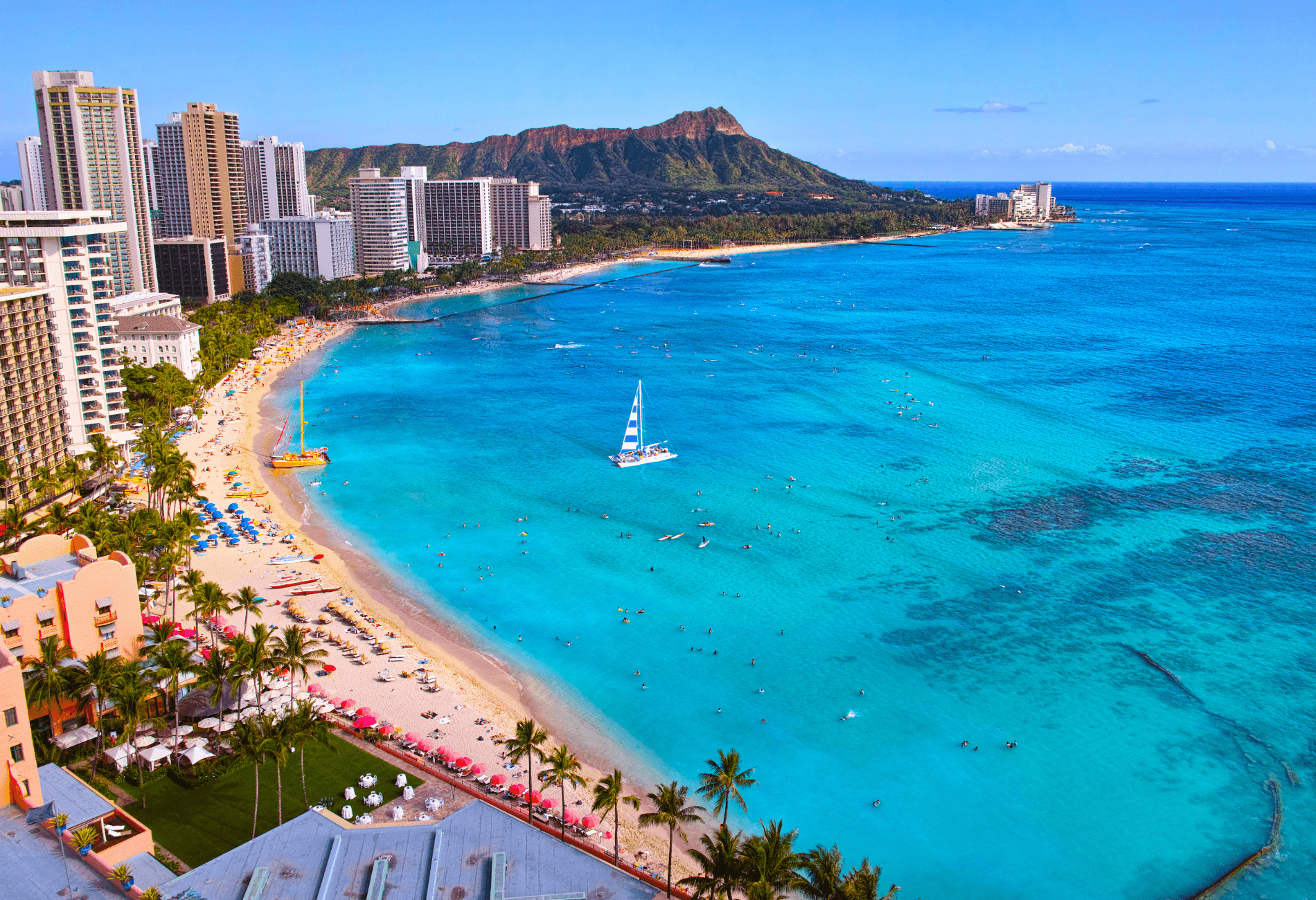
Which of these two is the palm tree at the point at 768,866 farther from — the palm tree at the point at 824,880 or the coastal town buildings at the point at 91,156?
the coastal town buildings at the point at 91,156

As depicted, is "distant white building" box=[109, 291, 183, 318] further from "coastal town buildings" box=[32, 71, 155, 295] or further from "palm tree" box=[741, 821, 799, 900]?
"palm tree" box=[741, 821, 799, 900]

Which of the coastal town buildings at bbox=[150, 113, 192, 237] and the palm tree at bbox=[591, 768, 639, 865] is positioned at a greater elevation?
the coastal town buildings at bbox=[150, 113, 192, 237]

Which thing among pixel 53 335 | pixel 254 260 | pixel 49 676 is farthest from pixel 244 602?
pixel 254 260

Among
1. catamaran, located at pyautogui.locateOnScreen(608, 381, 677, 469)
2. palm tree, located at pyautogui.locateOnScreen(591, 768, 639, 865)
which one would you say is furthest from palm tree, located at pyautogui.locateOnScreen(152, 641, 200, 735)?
catamaran, located at pyautogui.locateOnScreen(608, 381, 677, 469)

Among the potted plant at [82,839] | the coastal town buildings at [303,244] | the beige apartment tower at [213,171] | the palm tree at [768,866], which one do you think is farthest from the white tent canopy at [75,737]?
the beige apartment tower at [213,171]

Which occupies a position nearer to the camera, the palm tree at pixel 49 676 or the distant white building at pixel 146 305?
the palm tree at pixel 49 676

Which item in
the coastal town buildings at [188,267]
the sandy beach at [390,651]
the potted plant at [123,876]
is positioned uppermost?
the coastal town buildings at [188,267]

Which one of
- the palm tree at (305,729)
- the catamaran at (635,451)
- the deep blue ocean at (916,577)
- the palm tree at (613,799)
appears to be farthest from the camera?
the catamaran at (635,451)
